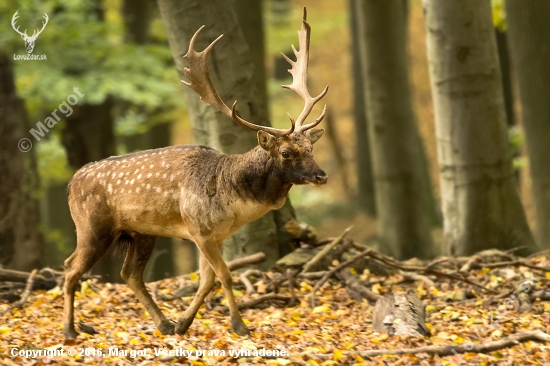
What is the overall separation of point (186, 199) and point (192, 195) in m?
0.06

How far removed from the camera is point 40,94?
14.5 metres

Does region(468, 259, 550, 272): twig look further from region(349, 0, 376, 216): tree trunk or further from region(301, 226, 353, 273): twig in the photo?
region(349, 0, 376, 216): tree trunk

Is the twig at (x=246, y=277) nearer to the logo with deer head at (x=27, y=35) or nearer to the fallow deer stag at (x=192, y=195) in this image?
the fallow deer stag at (x=192, y=195)

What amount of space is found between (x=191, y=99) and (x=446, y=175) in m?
3.56

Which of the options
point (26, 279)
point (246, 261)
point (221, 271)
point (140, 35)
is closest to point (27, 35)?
point (140, 35)

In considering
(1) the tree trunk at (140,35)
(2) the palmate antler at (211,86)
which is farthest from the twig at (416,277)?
(1) the tree trunk at (140,35)

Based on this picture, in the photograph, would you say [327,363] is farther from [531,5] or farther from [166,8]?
[531,5]

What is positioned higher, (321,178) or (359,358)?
(321,178)

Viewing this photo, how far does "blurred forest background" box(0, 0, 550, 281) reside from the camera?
9.62m

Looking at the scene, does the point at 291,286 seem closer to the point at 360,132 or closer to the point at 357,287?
the point at 357,287

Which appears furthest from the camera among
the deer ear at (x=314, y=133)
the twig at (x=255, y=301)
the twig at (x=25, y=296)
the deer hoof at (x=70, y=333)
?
the twig at (x=255, y=301)

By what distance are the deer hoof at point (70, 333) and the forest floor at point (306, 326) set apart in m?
0.05

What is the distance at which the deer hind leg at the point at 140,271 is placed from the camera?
22.9 feet

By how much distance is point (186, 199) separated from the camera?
21.9ft
